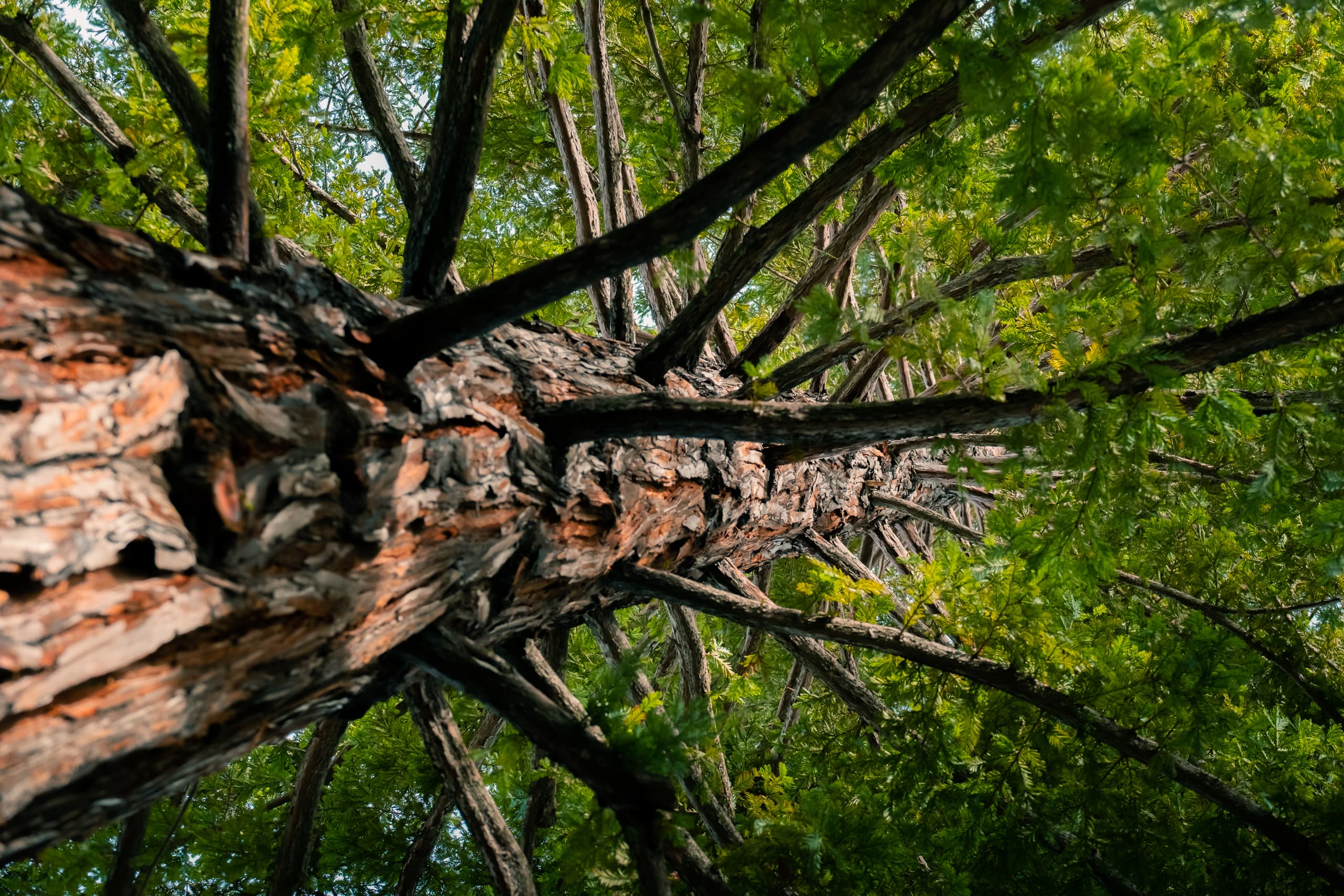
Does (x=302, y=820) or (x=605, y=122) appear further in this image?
(x=605, y=122)

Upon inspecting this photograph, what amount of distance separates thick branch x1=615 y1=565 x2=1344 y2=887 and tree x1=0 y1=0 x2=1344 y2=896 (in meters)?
0.01

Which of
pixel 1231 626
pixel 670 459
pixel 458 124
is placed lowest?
pixel 1231 626

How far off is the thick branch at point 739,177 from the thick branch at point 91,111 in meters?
1.31

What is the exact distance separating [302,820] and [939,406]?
264 centimetres

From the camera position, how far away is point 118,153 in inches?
81.5

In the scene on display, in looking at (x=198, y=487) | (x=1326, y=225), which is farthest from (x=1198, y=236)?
(x=198, y=487)

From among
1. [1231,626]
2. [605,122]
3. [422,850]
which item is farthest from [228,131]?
[1231,626]

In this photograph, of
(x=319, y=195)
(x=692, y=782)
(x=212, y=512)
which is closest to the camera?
(x=212, y=512)

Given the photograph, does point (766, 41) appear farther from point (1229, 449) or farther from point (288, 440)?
point (1229, 449)

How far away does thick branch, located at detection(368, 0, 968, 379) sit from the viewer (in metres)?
1.31

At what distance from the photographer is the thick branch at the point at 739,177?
131 cm

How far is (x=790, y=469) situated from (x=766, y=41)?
160 cm

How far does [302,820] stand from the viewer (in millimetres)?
2580

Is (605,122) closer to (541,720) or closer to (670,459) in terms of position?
(670,459)
